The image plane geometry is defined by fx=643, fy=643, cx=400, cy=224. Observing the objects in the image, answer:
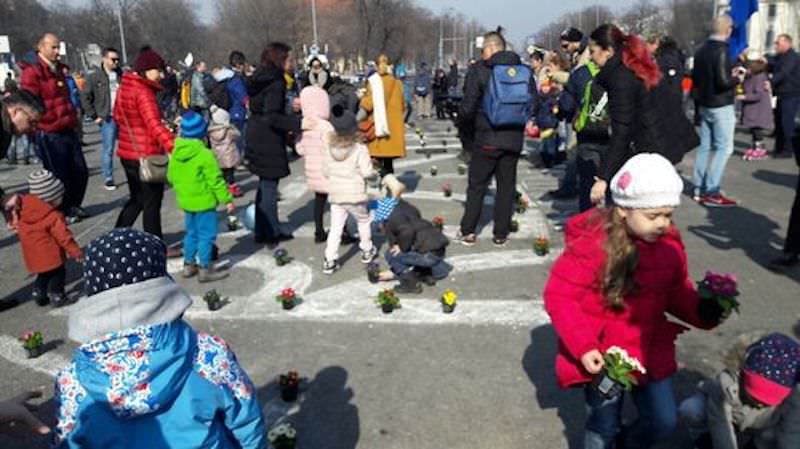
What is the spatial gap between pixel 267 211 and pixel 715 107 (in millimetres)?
5947

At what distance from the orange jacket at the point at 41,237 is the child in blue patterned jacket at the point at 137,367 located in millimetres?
4008

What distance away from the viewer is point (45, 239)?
5688mm

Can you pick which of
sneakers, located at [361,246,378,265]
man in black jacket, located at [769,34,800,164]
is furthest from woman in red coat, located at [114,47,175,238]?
man in black jacket, located at [769,34,800,164]

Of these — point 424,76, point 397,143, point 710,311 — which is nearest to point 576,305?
point 710,311

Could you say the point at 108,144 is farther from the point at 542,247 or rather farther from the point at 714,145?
the point at 714,145

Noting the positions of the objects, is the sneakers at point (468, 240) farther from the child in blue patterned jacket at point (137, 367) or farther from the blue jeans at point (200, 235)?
the child in blue patterned jacket at point (137, 367)

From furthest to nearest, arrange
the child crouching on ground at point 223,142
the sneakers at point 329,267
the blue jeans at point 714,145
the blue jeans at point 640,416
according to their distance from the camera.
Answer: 1. the child crouching on ground at point 223,142
2. the blue jeans at point 714,145
3. the sneakers at point 329,267
4. the blue jeans at point 640,416

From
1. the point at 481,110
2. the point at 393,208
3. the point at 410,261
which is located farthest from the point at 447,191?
the point at 410,261

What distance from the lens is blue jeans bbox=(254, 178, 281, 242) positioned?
286 inches

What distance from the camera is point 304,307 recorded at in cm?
560

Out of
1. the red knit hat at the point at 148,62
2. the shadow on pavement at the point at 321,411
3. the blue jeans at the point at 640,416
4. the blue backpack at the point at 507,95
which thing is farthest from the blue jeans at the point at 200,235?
the blue jeans at the point at 640,416

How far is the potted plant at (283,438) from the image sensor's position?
11.1 feet

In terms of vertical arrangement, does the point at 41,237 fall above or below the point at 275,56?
below

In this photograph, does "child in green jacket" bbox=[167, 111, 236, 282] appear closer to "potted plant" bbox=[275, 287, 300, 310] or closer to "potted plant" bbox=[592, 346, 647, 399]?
"potted plant" bbox=[275, 287, 300, 310]
